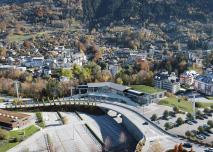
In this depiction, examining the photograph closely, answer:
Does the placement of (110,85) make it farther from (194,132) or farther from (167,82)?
(194,132)

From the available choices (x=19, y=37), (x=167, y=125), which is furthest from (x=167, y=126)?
(x=19, y=37)

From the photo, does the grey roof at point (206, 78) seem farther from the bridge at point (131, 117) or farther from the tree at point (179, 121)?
the tree at point (179, 121)

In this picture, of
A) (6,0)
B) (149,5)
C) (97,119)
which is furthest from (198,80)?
(6,0)

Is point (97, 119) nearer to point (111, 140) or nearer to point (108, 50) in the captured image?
point (111, 140)

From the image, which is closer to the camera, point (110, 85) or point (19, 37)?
point (110, 85)

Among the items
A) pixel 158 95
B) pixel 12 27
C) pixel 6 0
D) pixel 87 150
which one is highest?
pixel 6 0

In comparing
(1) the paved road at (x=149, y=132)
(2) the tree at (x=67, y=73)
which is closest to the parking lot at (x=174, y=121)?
(1) the paved road at (x=149, y=132)

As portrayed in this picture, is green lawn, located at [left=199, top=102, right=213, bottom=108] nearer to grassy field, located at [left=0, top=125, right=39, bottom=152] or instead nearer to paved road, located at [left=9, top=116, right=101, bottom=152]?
paved road, located at [left=9, top=116, right=101, bottom=152]

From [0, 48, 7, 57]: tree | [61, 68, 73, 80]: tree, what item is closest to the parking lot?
[61, 68, 73, 80]: tree
